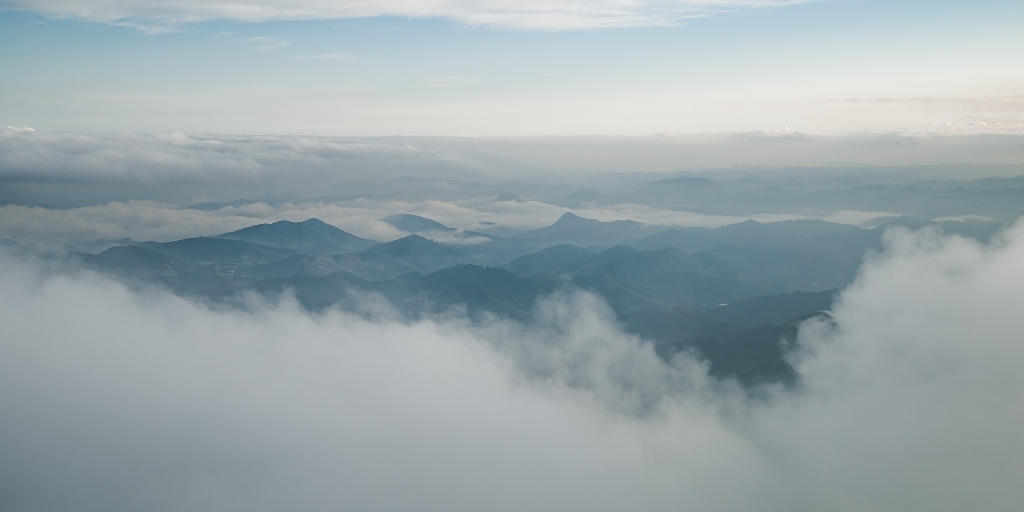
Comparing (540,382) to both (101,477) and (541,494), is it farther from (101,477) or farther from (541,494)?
(101,477)

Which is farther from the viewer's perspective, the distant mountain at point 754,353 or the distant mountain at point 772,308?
the distant mountain at point 772,308

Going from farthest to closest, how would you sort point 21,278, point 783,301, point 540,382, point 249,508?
point 783,301 → point 21,278 → point 540,382 → point 249,508

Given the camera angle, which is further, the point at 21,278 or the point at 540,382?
the point at 21,278

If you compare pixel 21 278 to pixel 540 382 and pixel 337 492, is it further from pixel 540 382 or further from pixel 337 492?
pixel 540 382

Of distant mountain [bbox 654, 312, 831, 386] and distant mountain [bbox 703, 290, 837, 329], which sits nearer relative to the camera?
distant mountain [bbox 654, 312, 831, 386]

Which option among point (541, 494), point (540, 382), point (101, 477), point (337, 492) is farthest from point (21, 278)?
point (541, 494)

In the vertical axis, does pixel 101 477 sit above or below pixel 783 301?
below

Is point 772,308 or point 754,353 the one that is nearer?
point 754,353

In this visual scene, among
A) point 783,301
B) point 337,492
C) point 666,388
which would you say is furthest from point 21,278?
point 783,301

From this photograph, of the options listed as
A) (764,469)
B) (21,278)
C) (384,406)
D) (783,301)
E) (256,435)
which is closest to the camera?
(764,469)
